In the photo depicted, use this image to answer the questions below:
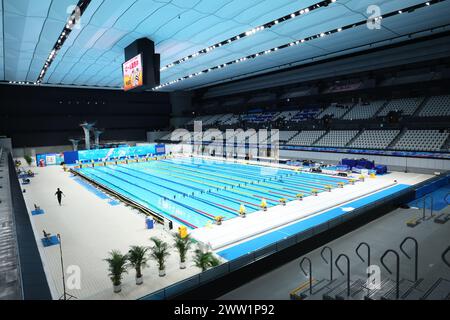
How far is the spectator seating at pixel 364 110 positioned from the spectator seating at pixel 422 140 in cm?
400

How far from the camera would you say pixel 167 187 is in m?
15.5

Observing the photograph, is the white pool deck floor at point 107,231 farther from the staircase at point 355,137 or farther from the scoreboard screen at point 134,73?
the staircase at point 355,137

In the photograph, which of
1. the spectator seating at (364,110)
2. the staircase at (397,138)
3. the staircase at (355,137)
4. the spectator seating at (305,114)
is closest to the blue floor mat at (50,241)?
the staircase at (397,138)

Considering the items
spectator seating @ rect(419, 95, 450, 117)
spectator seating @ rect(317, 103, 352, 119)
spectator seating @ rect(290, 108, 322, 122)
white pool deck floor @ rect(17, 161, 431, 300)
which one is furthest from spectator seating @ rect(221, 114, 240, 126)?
white pool deck floor @ rect(17, 161, 431, 300)

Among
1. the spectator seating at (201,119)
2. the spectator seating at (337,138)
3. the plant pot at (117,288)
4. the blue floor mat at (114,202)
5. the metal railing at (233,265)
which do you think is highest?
the spectator seating at (201,119)

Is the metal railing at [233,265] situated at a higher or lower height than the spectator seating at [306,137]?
lower

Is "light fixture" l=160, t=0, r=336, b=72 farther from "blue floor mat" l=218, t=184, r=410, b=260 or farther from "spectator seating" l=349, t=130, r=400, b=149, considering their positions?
"spectator seating" l=349, t=130, r=400, b=149

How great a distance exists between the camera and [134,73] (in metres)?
14.9

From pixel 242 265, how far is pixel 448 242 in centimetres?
548

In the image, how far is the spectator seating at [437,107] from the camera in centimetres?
1956

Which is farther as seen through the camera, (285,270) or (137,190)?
(137,190)

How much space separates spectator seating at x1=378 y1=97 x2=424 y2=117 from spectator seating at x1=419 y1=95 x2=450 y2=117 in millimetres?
702
